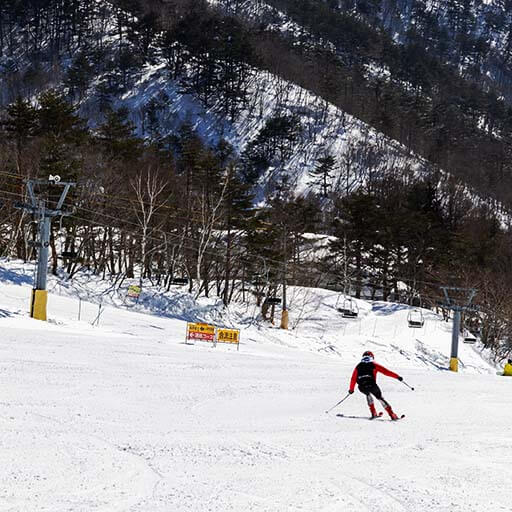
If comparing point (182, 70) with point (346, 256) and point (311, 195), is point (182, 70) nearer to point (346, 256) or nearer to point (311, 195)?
point (311, 195)

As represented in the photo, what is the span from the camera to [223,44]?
14112 centimetres

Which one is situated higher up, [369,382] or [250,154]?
[250,154]

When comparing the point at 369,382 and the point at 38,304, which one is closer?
the point at 369,382

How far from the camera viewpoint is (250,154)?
11919 cm

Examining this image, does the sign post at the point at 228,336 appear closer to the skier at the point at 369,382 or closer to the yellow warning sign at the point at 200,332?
the yellow warning sign at the point at 200,332

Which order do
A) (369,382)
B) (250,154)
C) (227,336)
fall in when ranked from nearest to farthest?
(369,382) → (227,336) → (250,154)

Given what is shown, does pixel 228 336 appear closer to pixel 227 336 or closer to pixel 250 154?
pixel 227 336

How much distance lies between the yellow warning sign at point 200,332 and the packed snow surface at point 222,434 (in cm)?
428

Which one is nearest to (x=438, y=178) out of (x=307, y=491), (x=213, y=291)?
(x=213, y=291)

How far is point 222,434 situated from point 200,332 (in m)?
19.7

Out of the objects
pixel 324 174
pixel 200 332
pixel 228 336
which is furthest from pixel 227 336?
pixel 324 174

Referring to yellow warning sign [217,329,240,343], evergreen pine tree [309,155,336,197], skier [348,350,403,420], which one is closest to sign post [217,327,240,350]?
→ yellow warning sign [217,329,240,343]

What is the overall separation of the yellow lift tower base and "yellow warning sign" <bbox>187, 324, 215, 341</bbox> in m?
6.81

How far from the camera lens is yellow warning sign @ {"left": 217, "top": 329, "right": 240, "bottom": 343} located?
31953 millimetres
